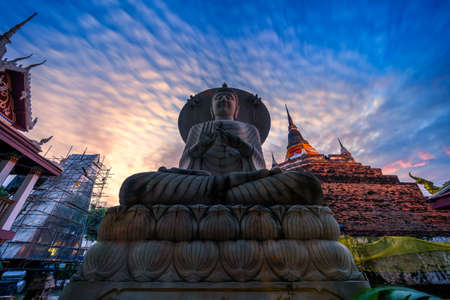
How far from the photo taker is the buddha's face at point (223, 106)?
3.52 meters

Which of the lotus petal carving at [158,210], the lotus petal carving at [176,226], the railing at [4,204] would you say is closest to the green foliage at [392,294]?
the lotus petal carving at [176,226]

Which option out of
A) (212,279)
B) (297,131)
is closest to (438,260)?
(212,279)

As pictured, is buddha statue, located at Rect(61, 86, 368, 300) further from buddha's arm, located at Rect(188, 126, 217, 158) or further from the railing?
the railing

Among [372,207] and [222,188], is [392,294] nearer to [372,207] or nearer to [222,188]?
[222,188]

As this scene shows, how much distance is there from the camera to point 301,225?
118 centimetres

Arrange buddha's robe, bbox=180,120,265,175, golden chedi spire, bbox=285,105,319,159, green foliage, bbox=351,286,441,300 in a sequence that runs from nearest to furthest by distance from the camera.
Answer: green foliage, bbox=351,286,441,300
buddha's robe, bbox=180,120,265,175
golden chedi spire, bbox=285,105,319,159

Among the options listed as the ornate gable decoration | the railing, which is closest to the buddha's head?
the railing

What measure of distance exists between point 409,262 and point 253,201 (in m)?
5.03

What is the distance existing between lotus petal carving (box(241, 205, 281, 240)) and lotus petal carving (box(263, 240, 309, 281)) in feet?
0.17

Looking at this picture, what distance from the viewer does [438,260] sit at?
4.09 metres

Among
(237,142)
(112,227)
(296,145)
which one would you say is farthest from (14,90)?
(296,145)

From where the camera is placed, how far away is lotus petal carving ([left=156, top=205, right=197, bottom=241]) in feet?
3.80

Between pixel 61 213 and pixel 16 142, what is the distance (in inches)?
443

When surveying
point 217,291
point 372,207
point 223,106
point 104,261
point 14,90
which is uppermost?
point 14,90
